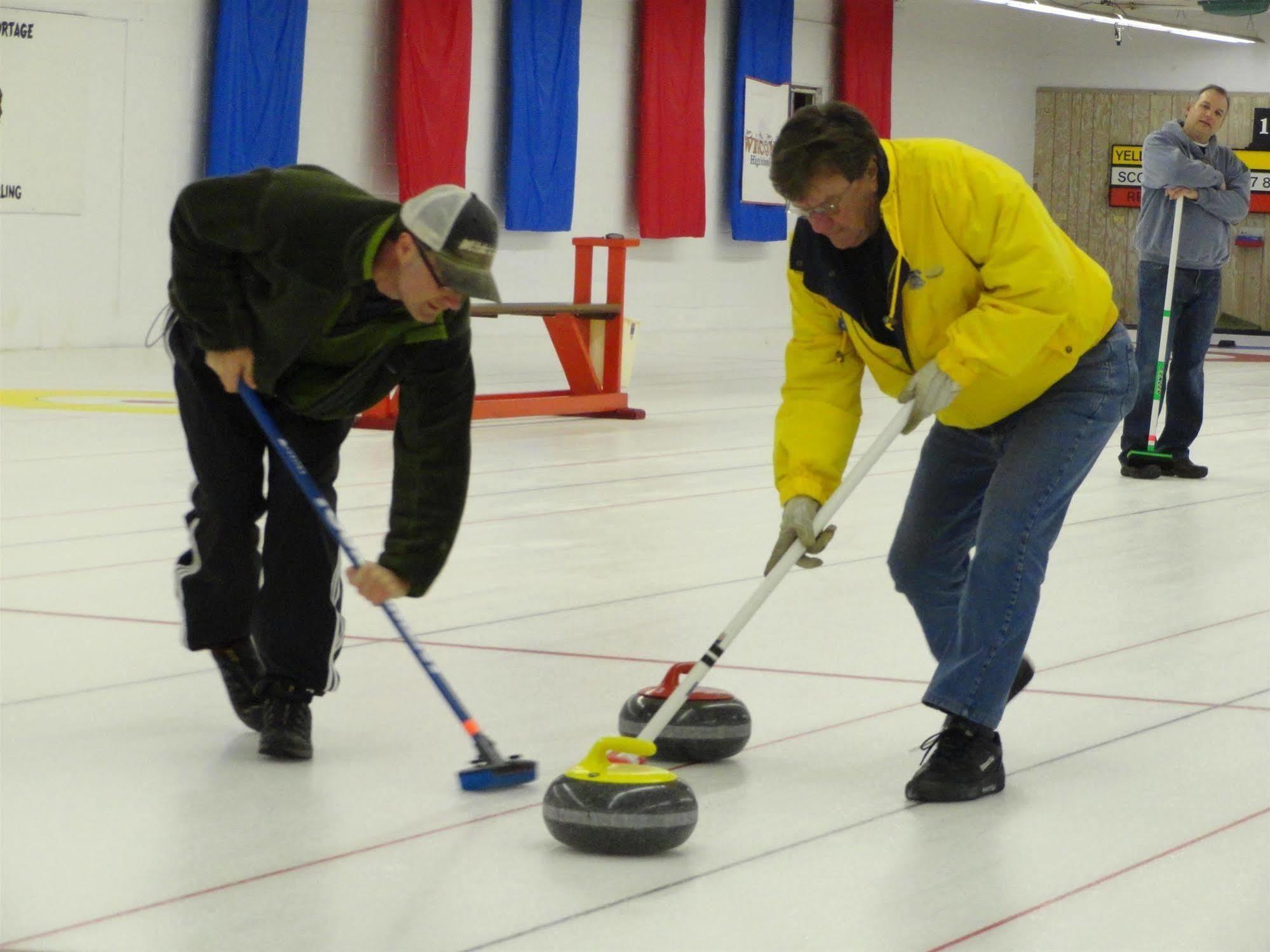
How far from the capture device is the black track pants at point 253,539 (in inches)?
129

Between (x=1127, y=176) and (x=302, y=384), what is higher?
(x=1127, y=176)

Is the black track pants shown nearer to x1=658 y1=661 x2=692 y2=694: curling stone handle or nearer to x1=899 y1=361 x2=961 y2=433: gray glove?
x1=658 y1=661 x2=692 y2=694: curling stone handle

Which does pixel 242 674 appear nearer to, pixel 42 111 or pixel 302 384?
pixel 302 384

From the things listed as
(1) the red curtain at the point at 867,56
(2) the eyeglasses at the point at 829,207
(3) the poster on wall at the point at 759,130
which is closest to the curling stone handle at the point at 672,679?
(2) the eyeglasses at the point at 829,207

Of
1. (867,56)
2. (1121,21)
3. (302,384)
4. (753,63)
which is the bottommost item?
(302,384)

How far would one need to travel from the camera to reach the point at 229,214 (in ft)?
9.92

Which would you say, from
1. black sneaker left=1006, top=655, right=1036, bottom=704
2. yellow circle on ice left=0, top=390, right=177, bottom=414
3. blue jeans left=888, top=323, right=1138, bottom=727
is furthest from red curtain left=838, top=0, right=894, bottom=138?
blue jeans left=888, top=323, right=1138, bottom=727

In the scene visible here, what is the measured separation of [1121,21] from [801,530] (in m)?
16.7

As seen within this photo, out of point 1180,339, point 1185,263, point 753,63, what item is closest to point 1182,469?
point 1180,339

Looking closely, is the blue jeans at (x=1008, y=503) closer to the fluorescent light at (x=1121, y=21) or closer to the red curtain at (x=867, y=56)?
the fluorescent light at (x=1121, y=21)

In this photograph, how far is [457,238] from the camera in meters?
2.72

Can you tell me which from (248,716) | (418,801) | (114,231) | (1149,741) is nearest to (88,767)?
(248,716)

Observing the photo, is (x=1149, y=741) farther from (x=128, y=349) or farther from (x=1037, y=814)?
(x=128, y=349)

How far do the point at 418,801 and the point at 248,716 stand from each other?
0.53m
